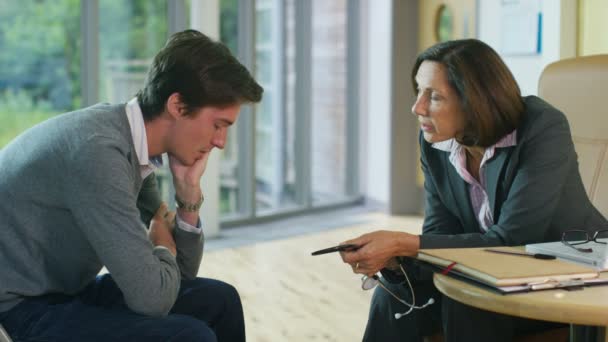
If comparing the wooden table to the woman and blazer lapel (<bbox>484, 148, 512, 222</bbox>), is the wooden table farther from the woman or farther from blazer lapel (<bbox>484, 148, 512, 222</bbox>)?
blazer lapel (<bbox>484, 148, 512, 222</bbox>)

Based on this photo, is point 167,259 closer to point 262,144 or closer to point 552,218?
point 552,218

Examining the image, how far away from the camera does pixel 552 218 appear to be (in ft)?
6.64

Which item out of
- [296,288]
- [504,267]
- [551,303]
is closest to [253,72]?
[296,288]

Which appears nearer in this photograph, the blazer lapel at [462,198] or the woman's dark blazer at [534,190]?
the woman's dark blazer at [534,190]

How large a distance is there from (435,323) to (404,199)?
3743 millimetres

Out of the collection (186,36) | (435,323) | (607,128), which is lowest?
(435,323)

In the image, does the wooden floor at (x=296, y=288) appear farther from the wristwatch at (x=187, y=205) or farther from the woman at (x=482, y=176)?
the wristwatch at (x=187, y=205)

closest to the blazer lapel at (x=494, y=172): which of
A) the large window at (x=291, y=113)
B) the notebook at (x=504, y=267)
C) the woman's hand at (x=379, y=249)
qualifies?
the woman's hand at (x=379, y=249)

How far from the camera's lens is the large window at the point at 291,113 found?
5.43 metres

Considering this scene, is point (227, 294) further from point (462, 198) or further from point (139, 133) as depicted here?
point (462, 198)

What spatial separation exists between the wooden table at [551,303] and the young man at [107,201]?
1.87 ft

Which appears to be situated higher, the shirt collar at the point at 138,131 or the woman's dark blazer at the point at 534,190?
the shirt collar at the point at 138,131

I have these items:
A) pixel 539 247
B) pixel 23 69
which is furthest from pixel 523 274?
pixel 23 69

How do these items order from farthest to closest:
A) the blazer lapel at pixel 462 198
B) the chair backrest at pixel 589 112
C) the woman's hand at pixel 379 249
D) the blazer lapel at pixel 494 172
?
the chair backrest at pixel 589 112 < the blazer lapel at pixel 462 198 < the blazer lapel at pixel 494 172 < the woman's hand at pixel 379 249
